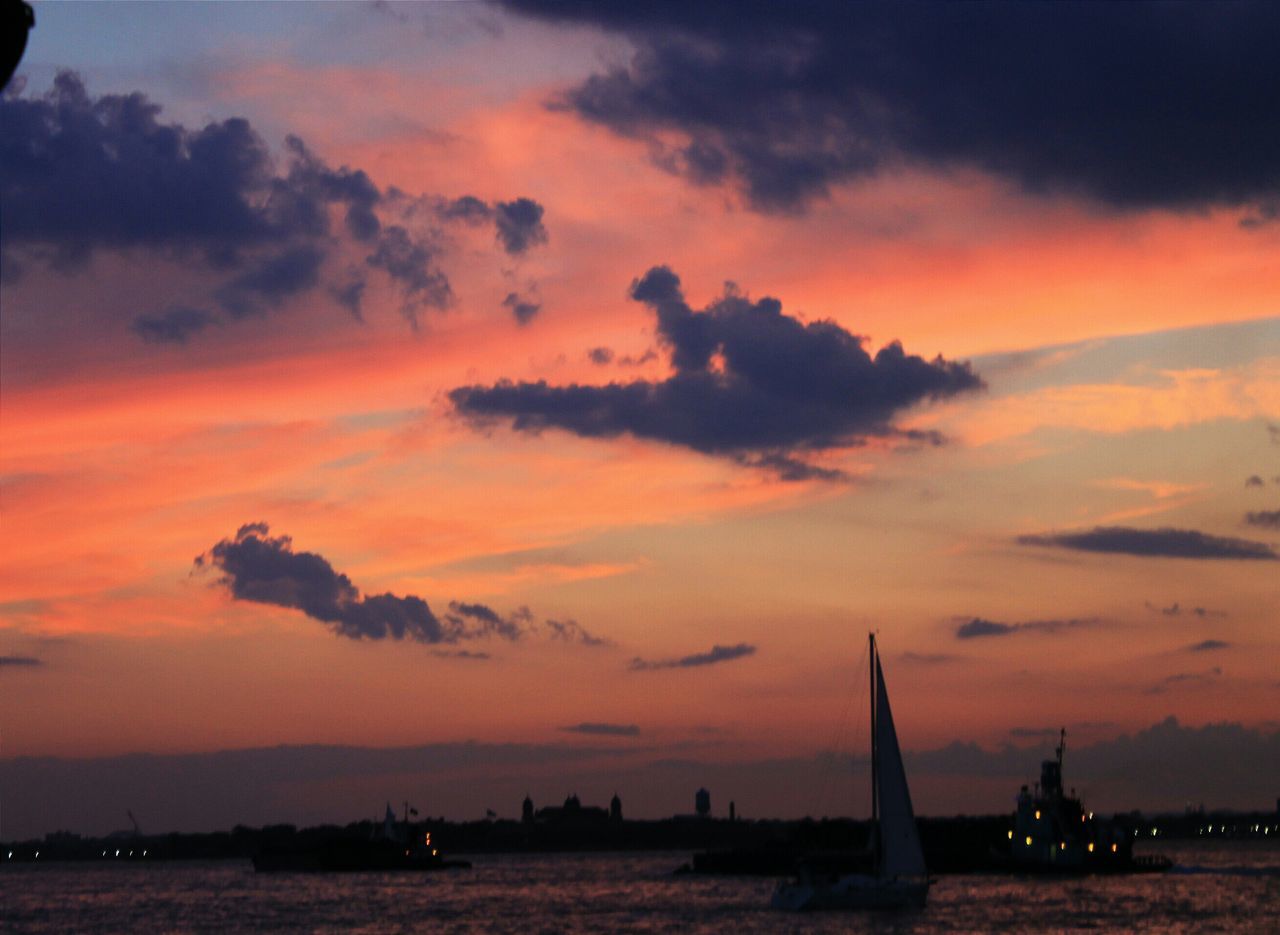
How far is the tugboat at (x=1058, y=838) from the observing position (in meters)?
147

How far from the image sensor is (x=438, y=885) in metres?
166

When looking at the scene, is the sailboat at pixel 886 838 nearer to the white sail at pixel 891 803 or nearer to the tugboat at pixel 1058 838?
the white sail at pixel 891 803

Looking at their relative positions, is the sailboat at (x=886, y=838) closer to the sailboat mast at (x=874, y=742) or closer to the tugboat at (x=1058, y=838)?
the sailboat mast at (x=874, y=742)

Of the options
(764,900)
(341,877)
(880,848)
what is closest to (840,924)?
(880,848)

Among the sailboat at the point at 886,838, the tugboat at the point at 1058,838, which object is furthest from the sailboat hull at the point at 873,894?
the tugboat at the point at 1058,838

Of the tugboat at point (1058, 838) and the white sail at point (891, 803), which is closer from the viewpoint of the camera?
the white sail at point (891, 803)

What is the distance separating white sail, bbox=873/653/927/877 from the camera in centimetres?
9212

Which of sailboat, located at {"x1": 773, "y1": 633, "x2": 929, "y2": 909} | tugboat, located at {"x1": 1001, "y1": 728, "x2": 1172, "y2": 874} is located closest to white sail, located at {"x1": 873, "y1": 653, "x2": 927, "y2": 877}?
sailboat, located at {"x1": 773, "y1": 633, "x2": 929, "y2": 909}

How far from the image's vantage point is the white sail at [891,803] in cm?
9212

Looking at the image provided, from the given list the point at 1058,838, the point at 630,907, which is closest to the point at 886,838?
the point at 630,907

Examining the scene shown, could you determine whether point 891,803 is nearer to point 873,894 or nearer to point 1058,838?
point 873,894

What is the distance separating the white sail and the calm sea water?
11.9 ft

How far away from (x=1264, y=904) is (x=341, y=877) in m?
110

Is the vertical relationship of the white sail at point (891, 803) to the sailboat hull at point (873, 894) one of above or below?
above
